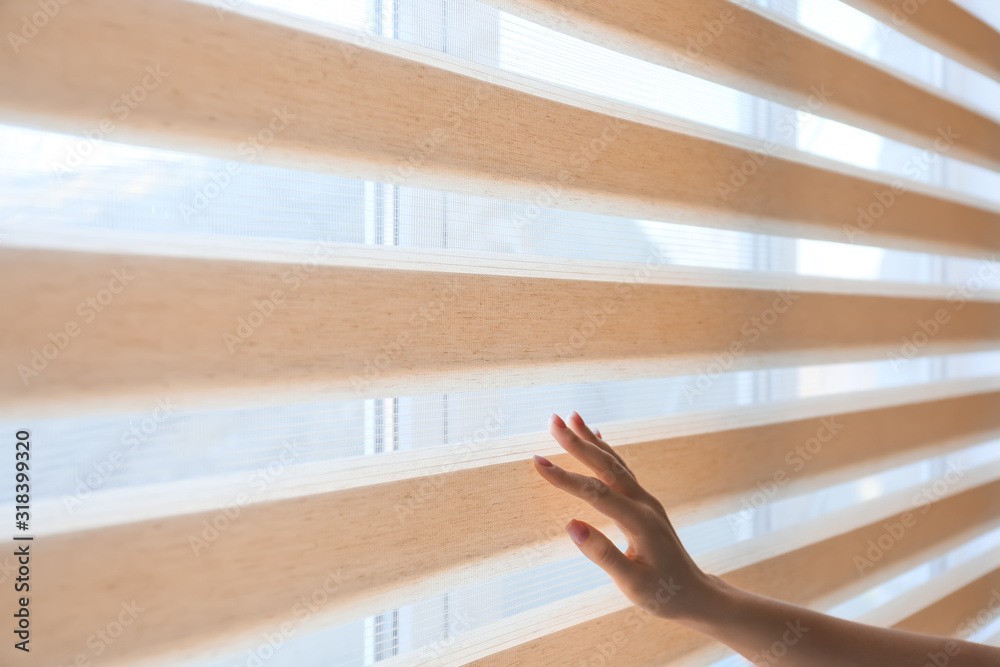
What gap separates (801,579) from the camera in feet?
3.98

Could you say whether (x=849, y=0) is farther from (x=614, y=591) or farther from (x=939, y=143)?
(x=614, y=591)

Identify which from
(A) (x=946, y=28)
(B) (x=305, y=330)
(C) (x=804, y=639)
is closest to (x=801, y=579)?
(C) (x=804, y=639)

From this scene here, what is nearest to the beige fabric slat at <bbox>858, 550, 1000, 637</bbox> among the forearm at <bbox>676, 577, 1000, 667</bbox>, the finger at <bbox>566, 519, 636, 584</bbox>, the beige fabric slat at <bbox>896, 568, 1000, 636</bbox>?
the beige fabric slat at <bbox>896, 568, 1000, 636</bbox>

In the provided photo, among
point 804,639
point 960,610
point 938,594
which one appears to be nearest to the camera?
point 804,639

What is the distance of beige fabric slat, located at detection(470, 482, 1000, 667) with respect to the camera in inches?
32.9

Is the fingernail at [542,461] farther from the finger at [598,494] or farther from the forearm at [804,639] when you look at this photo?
the forearm at [804,639]

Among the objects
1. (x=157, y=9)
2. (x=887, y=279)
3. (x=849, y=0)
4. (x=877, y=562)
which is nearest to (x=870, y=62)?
(x=849, y=0)

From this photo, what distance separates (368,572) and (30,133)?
0.46m

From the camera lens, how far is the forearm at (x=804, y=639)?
2.72 ft

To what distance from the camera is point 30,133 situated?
501mm

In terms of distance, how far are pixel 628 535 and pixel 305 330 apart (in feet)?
1.40

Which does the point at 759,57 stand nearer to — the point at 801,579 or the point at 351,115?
the point at 351,115

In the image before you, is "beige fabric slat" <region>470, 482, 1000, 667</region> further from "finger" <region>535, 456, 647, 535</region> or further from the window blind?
"finger" <region>535, 456, 647, 535</region>

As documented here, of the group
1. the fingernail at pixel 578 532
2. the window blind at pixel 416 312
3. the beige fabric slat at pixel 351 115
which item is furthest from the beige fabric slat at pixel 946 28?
the fingernail at pixel 578 532
